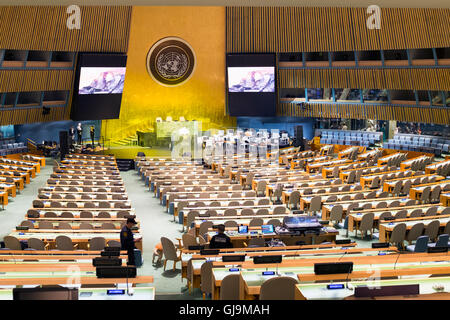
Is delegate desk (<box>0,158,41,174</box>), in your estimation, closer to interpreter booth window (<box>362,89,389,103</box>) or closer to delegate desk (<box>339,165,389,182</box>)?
delegate desk (<box>339,165,389,182</box>)

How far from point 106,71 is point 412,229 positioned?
19.8 meters

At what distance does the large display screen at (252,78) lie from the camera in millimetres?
30484

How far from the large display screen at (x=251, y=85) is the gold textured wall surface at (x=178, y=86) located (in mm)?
2983

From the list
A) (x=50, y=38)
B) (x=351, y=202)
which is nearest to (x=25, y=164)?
(x=50, y=38)

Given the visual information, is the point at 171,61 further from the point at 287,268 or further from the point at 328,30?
the point at 287,268

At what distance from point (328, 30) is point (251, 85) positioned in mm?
4864

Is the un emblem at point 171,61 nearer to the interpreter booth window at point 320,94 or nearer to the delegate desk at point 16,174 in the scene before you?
the interpreter booth window at point 320,94

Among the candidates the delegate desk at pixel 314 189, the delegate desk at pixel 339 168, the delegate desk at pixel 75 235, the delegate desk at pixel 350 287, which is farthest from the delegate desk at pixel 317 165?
the delegate desk at pixel 350 287

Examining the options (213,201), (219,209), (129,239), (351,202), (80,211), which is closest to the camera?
(129,239)

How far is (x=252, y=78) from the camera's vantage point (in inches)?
1199

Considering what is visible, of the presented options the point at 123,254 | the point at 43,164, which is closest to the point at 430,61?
the point at 43,164

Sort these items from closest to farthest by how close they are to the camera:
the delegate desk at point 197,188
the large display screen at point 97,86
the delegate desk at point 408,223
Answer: the delegate desk at point 408,223 < the delegate desk at point 197,188 < the large display screen at point 97,86

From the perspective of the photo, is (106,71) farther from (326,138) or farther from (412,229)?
(412,229)

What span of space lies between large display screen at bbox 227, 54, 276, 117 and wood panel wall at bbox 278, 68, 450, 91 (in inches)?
47.4
